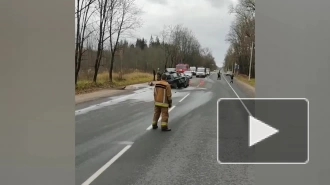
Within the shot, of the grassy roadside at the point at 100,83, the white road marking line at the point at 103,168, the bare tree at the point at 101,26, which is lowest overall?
the white road marking line at the point at 103,168

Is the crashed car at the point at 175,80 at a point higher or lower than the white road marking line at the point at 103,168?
higher

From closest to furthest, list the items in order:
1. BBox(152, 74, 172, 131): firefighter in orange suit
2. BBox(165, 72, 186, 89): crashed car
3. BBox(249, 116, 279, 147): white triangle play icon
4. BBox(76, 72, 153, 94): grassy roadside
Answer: BBox(249, 116, 279, 147): white triangle play icon
BBox(152, 74, 172, 131): firefighter in orange suit
BBox(76, 72, 153, 94): grassy roadside
BBox(165, 72, 186, 89): crashed car

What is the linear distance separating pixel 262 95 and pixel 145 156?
2.92 m

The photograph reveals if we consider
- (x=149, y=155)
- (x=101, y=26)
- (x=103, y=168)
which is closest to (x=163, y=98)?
(x=149, y=155)

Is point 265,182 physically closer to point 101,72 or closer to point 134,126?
point 134,126

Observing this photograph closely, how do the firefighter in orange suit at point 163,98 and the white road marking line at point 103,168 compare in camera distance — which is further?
the firefighter in orange suit at point 163,98

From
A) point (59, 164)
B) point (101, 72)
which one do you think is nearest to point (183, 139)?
point (59, 164)

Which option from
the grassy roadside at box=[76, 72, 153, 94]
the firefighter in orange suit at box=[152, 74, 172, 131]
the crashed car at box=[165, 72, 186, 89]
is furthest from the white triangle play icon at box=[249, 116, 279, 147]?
the crashed car at box=[165, 72, 186, 89]

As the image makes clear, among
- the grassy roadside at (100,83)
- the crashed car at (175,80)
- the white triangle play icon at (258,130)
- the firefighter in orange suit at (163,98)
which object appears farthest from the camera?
the crashed car at (175,80)

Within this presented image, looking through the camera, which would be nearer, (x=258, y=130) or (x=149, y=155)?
(x=258, y=130)

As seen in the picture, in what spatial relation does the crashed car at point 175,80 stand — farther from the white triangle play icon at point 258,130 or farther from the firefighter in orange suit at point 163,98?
the white triangle play icon at point 258,130

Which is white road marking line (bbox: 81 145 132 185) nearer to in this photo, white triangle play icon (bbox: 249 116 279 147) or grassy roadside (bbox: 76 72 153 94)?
white triangle play icon (bbox: 249 116 279 147)

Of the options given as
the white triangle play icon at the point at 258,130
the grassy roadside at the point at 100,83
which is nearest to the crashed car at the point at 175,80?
the grassy roadside at the point at 100,83

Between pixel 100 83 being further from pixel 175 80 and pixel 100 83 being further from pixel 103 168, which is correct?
pixel 103 168
